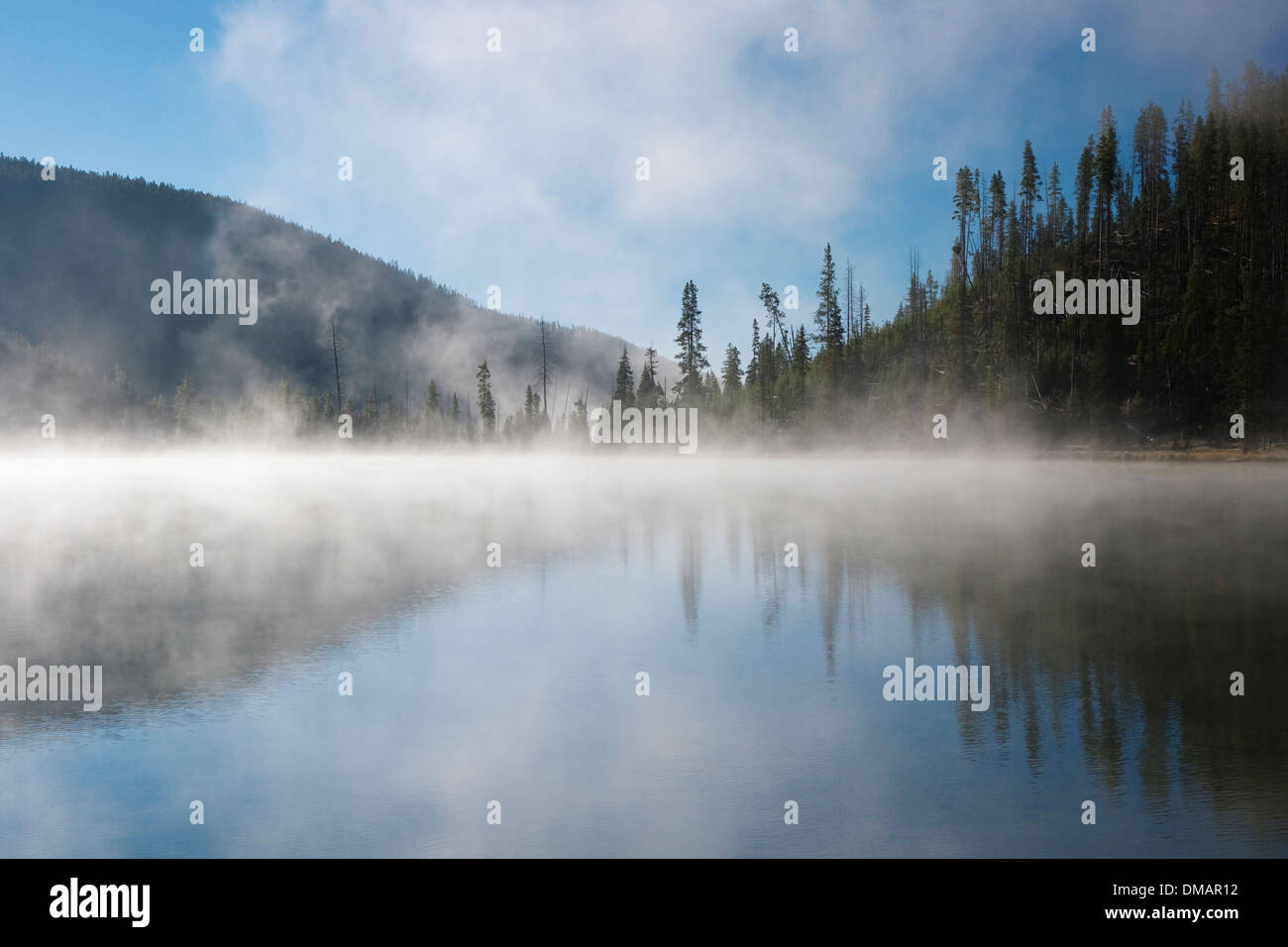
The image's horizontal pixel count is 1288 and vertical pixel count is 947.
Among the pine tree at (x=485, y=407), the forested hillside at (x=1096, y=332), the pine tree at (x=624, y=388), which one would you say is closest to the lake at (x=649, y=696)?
the forested hillside at (x=1096, y=332)

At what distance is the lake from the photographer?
25.1 feet

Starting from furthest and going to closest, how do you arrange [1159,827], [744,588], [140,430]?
[140,430], [744,588], [1159,827]

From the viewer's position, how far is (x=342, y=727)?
1029 cm

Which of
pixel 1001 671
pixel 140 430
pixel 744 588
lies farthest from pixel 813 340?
pixel 140 430

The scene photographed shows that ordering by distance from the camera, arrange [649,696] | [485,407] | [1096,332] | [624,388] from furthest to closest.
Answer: [485,407], [624,388], [1096,332], [649,696]

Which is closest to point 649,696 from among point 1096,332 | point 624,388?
point 1096,332

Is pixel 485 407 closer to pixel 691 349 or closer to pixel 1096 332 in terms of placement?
pixel 691 349

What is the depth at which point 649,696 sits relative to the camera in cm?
1147

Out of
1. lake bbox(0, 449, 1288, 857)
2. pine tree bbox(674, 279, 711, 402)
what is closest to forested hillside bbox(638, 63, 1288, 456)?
pine tree bbox(674, 279, 711, 402)

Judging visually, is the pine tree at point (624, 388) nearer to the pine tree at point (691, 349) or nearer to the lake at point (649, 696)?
the pine tree at point (691, 349)

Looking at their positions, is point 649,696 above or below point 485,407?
below

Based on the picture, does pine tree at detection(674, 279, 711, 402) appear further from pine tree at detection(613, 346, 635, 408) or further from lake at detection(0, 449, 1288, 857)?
lake at detection(0, 449, 1288, 857)
